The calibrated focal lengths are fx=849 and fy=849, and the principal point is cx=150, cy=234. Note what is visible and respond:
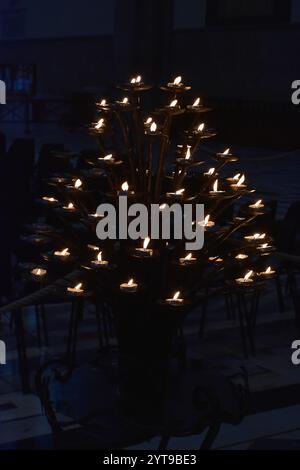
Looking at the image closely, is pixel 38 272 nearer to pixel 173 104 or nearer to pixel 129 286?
pixel 129 286

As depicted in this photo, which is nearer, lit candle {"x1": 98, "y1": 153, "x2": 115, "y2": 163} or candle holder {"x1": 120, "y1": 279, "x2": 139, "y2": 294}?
candle holder {"x1": 120, "y1": 279, "x2": 139, "y2": 294}

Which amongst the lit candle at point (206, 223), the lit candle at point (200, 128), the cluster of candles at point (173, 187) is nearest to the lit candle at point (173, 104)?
the cluster of candles at point (173, 187)

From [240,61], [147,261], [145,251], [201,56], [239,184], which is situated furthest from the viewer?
[201,56]

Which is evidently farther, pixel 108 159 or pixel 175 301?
pixel 108 159

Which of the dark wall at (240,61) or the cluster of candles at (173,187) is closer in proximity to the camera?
the cluster of candles at (173,187)

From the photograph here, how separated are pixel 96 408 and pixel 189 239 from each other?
0.53 m

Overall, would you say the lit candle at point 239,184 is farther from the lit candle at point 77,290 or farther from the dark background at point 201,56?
the dark background at point 201,56

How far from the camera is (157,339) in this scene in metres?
2.37

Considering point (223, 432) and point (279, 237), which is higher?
point (279, 237)

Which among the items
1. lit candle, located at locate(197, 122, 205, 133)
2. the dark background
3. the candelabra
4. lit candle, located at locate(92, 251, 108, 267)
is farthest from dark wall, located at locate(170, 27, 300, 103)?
lit candle, located at locate(92, 251, 108, 267)

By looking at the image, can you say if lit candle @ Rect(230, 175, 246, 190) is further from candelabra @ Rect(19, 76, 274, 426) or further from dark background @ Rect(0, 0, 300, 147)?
dark background @ Rect(0, 0, 300, 147)

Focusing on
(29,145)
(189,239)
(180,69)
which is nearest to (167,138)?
(189,239)

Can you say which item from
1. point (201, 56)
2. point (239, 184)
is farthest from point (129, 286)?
point (201, 56)
